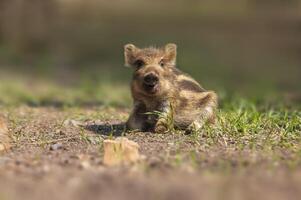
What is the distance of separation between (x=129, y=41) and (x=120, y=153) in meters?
15.1

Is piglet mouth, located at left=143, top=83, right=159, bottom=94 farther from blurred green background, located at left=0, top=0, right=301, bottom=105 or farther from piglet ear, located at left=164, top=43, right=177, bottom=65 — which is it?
blurred green background, located at left=0, top=0, right=301, bottom=105

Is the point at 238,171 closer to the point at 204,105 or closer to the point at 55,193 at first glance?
the point at 55,193

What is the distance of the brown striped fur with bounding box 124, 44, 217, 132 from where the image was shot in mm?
7535

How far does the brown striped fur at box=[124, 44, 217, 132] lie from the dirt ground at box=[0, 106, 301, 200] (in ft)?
0.98

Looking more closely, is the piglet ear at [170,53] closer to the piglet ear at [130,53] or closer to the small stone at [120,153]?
the piglet ear at [130,53]

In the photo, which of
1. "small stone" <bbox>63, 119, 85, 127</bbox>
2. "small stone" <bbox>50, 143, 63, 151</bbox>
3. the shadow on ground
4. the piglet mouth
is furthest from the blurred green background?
"small stone" <bbox>50, 143, 63, 151</bbox>

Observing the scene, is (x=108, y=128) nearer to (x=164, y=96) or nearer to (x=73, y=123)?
(x=73, y=123)

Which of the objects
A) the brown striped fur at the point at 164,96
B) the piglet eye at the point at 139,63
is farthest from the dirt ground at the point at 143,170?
the piglet eye at the point at 139,63

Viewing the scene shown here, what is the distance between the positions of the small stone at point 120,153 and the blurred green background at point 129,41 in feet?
15.3

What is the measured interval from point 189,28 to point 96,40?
4534 mm

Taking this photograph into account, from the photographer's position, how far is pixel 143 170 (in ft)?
17.5

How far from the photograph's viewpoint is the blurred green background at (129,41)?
44.1ft

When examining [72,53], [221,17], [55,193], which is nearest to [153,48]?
[55,193]

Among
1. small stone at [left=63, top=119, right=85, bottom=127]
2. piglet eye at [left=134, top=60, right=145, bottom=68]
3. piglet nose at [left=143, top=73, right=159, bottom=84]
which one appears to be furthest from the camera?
small stone at [left=63, top=119, right=85, bottom=127]
